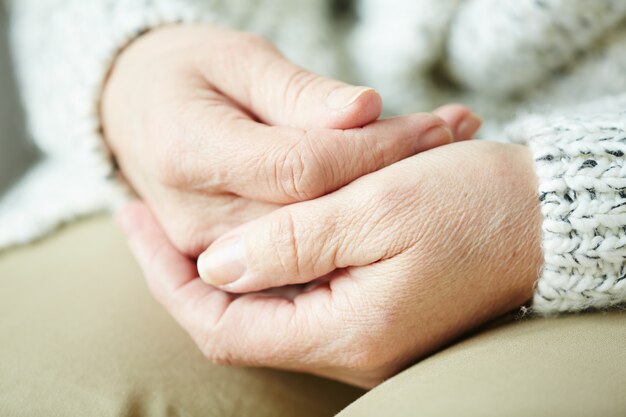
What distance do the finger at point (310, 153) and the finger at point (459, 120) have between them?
0.06 meters

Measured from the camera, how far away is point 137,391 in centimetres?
50

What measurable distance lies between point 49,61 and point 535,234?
0.71 m

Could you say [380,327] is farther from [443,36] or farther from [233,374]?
[443,36]

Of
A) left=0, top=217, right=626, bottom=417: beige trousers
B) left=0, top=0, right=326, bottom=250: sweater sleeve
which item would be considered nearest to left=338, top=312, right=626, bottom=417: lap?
left=0, top=217, right=626, bottom=417: beige trousers

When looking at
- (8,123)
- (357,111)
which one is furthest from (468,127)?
(8,123)

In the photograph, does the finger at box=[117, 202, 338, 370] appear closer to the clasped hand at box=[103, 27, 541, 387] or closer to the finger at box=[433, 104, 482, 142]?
the clasped hand at box=[103, 27, 541, 387]

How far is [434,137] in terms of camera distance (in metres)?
0.52

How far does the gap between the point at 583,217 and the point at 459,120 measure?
18 centimetres

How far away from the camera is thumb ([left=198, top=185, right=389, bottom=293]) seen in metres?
0.47

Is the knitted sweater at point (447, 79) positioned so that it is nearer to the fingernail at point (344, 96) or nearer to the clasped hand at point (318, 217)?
the clasped hand at point (318, 217)

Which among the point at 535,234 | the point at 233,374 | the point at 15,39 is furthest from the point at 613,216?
the point at 15,39

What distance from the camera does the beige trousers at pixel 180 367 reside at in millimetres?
378

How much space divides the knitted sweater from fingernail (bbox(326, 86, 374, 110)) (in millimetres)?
161

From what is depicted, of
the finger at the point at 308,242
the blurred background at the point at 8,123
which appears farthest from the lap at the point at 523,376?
the blurred background at the point at 8,123
